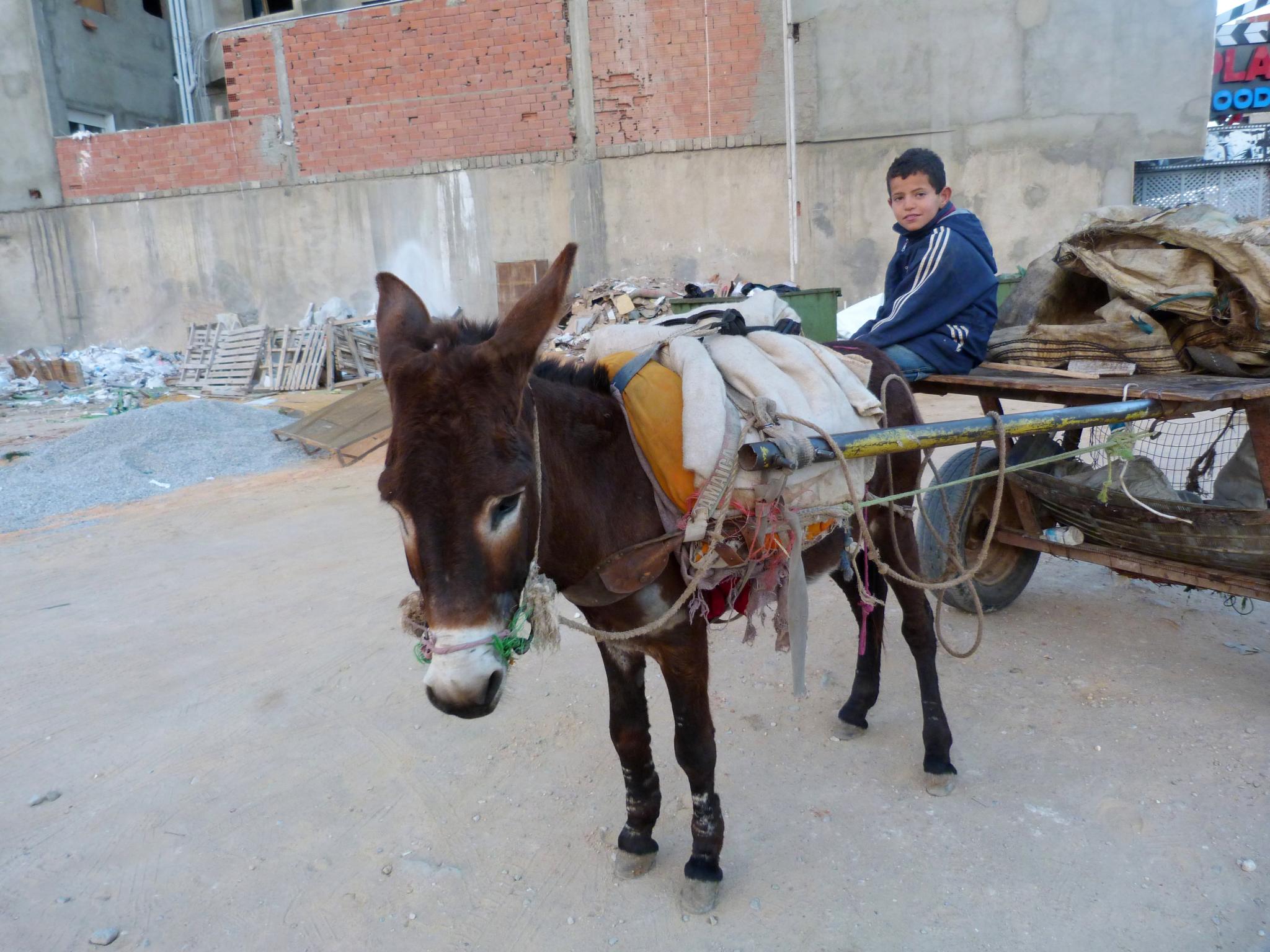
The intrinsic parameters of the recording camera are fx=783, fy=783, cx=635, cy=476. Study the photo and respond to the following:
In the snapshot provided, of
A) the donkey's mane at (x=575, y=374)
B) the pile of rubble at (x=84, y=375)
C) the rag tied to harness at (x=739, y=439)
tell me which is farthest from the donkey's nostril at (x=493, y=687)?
the pile of rubble at (x=84, y=375)

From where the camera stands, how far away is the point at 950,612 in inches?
169

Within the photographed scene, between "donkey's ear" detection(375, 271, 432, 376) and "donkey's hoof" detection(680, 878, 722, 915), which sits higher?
"donkey's ear" detection(375, 271, 432, 376)

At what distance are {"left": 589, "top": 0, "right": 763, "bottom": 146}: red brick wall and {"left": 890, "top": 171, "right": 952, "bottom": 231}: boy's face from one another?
10.6 m

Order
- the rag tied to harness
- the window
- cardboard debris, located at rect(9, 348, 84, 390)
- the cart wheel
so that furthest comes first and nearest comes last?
the window → cardboard debris, located at rect(9, 348, 84, 390) → the cart wheel → the rag tied to harness

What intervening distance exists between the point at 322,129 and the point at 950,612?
14.5 m

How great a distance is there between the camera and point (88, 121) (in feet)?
57.4

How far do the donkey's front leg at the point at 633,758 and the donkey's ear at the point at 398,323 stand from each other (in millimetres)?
1122

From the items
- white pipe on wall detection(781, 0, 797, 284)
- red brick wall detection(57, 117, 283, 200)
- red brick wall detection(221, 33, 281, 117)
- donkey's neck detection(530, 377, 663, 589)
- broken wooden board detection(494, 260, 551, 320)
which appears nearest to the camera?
donkey's neck detection(530, 377, 663, 589)

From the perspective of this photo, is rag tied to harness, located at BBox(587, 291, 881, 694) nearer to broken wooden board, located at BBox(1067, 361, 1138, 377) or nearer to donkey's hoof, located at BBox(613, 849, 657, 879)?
Result: donkey's hoof, located at BBox(613, 849, 657, 879)

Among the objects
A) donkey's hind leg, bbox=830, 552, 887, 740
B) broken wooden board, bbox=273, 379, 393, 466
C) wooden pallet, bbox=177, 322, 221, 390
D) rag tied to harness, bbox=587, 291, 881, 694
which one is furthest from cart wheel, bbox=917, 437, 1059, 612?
wooden pallet, bbox=177, 322, 221, 390

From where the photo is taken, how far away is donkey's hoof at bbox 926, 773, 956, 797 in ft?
9.14

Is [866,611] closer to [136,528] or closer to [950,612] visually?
[950,612]

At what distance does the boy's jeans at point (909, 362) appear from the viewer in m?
3.25

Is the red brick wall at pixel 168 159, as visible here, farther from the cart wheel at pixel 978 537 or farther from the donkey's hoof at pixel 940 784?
the donkey's hoof at pixel 940 784
